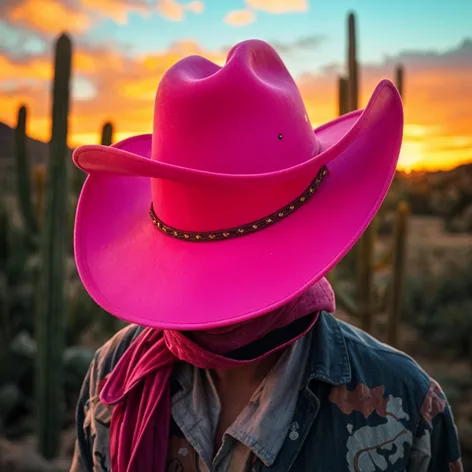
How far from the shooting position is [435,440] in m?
1.43

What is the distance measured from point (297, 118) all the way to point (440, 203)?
2259 centimetres

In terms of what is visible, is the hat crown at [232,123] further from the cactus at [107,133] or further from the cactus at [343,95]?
the cactus at [107,133]

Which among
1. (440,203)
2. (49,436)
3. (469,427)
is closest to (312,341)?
(49,436)

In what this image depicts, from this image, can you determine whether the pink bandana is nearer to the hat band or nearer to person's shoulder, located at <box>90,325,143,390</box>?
person's shoulder, located at <box>90,325,143,390</box>

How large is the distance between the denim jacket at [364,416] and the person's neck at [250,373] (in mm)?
97

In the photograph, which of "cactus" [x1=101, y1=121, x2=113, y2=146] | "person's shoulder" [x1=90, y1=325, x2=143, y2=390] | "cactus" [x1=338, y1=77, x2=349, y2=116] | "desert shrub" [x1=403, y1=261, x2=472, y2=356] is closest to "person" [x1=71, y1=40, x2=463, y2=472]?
"person's shoulder" [x1=90, y1=325, x2=143, y2=390]

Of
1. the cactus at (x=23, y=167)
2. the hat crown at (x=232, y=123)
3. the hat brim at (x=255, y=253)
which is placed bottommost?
the hat brim at (x=255, y=253)

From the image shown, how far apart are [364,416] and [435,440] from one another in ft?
0.67

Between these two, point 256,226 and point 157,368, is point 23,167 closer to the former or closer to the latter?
point 157,368

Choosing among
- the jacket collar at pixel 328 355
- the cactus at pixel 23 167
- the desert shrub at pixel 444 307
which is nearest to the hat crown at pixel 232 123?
the jacket collar at pixel 328 355

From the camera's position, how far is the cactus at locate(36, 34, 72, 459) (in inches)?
188

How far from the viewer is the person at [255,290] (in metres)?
1.30

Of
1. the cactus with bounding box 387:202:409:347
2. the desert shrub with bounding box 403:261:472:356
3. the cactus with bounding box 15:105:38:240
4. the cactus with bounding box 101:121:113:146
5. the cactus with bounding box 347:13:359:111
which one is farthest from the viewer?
the desert shrub with bounding box 403:261:472:356

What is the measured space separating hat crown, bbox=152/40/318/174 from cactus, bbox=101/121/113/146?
4.35m
